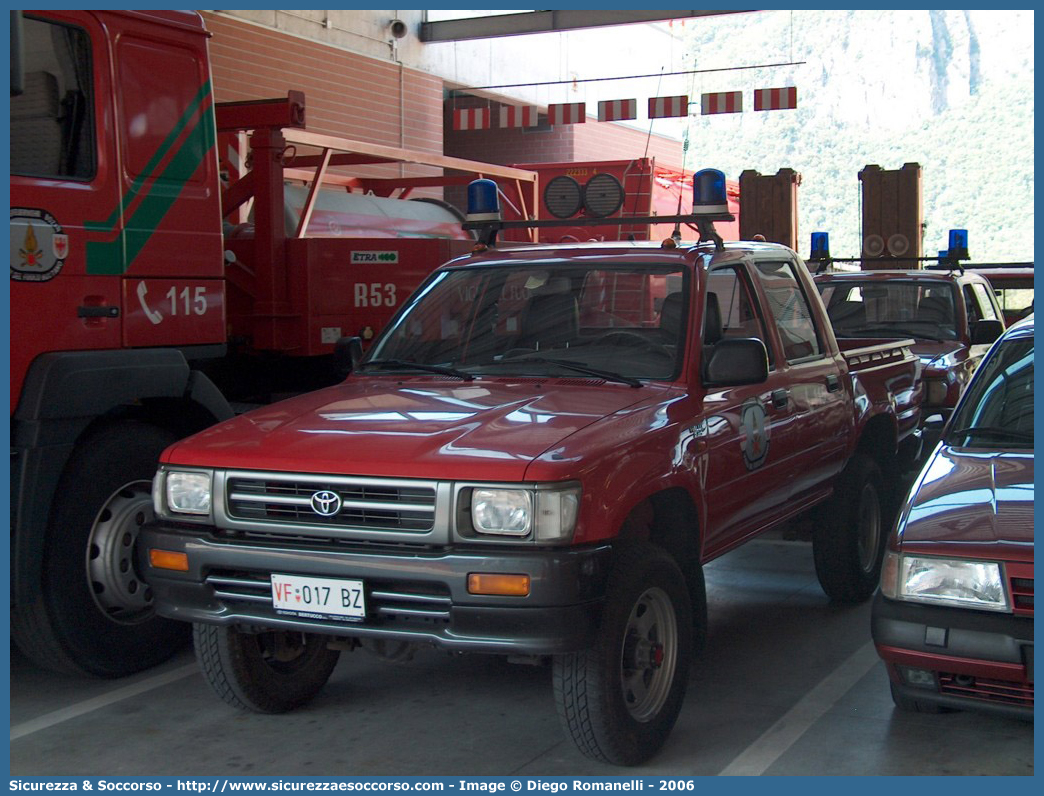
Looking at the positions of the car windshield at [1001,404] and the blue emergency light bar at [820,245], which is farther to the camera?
the blue emergency light bar at [820,245]

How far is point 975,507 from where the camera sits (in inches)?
166

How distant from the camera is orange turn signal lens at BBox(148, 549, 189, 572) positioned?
4258mm

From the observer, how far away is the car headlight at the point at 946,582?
155 inches

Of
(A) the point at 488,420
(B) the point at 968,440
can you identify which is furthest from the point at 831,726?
(A) the point at 488,420

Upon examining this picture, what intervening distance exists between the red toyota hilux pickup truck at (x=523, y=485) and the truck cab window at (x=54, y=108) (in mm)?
1337

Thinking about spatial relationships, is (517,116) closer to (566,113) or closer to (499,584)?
(566,113)

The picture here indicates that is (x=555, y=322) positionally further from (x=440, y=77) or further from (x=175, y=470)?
(x=440, y=77)

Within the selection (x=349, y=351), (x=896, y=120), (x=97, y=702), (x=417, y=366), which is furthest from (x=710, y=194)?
(x=896, y=120)

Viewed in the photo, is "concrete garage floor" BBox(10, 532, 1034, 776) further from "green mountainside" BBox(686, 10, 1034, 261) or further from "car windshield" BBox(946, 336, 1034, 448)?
"green mountainside" BBox(686, 10, 1034, 261)

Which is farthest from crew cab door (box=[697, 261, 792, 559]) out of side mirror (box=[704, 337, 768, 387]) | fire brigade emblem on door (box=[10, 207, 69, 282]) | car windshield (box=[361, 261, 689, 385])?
fire brigade emblem on door (box=[10, 207, 69, 282])

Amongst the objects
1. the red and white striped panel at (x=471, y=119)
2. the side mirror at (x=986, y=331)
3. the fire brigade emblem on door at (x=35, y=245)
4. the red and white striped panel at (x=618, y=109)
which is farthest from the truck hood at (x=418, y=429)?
the red and white striped panel at (x=618, y=109)

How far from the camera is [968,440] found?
4863 millimetres

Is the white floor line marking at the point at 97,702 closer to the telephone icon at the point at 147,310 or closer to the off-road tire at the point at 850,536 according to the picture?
the telephone icon at the point at 147,310

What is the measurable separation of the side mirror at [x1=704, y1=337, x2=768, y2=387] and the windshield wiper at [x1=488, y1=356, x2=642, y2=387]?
31 centimetres
